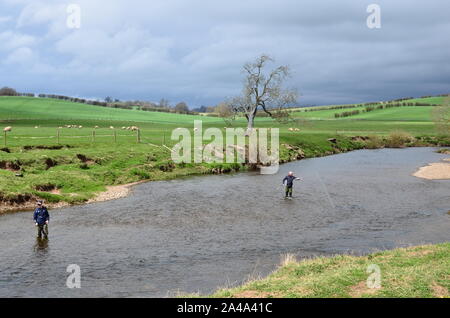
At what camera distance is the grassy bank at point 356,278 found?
14.6m

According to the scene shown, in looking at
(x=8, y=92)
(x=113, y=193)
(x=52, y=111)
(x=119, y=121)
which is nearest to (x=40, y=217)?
(x=113, y=193)

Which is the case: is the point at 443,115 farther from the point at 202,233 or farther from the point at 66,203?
the point at 66,203

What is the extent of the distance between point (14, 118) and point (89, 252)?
89873 mm

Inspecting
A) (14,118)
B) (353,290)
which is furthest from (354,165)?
(14,118)

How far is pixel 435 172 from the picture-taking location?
179 feet

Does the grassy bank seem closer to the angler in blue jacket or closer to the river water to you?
the river water

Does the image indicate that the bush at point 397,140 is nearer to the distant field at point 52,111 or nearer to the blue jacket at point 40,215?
the distant field at point 52,111

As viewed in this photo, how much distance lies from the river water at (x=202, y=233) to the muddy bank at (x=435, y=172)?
19.1 feet

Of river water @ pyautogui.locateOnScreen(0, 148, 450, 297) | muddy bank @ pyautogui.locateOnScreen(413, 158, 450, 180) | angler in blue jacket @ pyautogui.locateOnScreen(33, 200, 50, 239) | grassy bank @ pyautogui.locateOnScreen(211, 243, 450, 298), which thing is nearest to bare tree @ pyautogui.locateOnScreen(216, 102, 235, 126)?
muddy bank @ pyautogui.locateOnScreen(413, 158, 450, 180)

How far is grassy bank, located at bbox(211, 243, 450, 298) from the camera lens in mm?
14602

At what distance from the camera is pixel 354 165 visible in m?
62.8

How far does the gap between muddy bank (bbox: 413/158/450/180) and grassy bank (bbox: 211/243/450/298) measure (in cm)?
3416

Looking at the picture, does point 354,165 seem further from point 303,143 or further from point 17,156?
point 17,156

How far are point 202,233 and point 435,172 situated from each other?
40.0m
